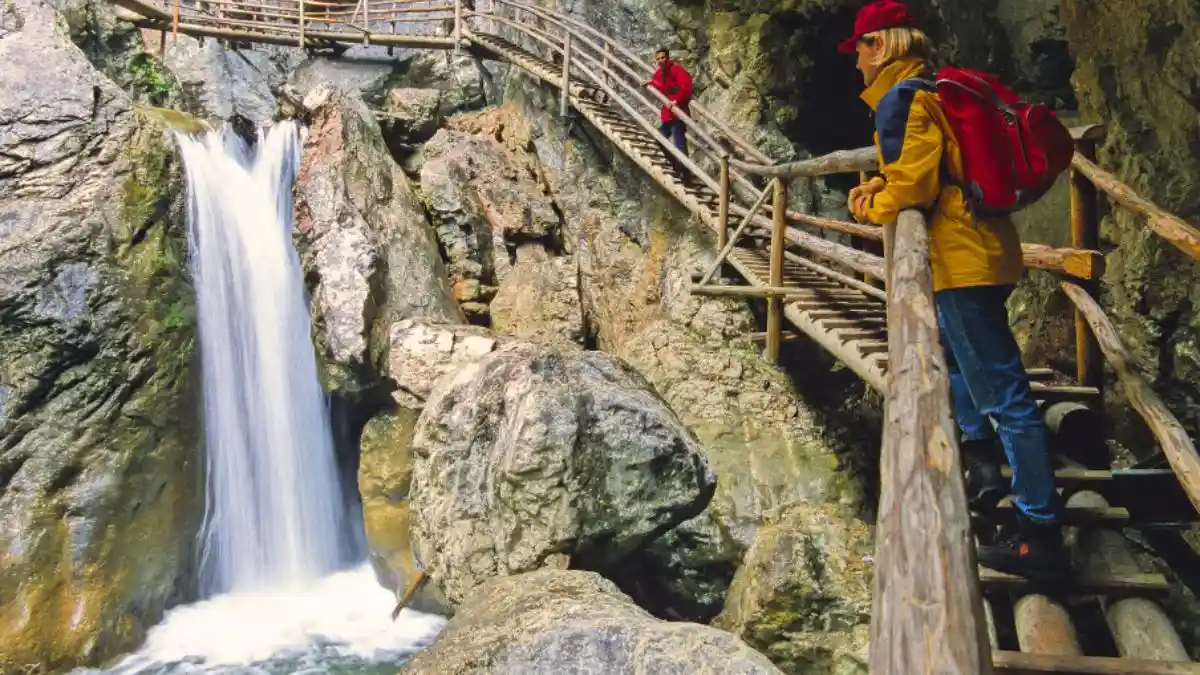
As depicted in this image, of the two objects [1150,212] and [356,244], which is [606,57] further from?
[1150,212]

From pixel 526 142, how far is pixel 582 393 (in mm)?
7876

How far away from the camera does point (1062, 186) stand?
23.9 feet

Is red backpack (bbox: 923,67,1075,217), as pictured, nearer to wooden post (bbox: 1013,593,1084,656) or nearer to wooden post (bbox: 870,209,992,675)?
wooden post (bbox: 870,209,992,675)

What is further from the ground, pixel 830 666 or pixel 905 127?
pixel 905 127

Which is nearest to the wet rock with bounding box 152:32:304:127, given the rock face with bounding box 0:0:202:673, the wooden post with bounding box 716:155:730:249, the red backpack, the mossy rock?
the rock face with bounding box 0:0:202:673

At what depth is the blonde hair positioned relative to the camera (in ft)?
8.98

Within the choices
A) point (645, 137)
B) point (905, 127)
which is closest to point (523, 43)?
point (645, 137)

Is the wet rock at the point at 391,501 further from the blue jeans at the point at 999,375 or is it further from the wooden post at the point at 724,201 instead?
the blue jeans at the point at 999,375

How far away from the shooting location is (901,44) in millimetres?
2734

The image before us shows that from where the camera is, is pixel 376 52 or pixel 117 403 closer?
pixel 117 403

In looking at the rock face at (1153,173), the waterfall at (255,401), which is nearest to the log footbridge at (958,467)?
the rock face at (1153,173)

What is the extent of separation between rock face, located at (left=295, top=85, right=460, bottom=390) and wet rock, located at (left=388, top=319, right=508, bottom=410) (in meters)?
0.74

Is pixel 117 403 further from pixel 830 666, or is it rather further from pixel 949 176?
pixel 949 176

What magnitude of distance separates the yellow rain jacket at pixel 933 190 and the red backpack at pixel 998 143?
0.15ft
